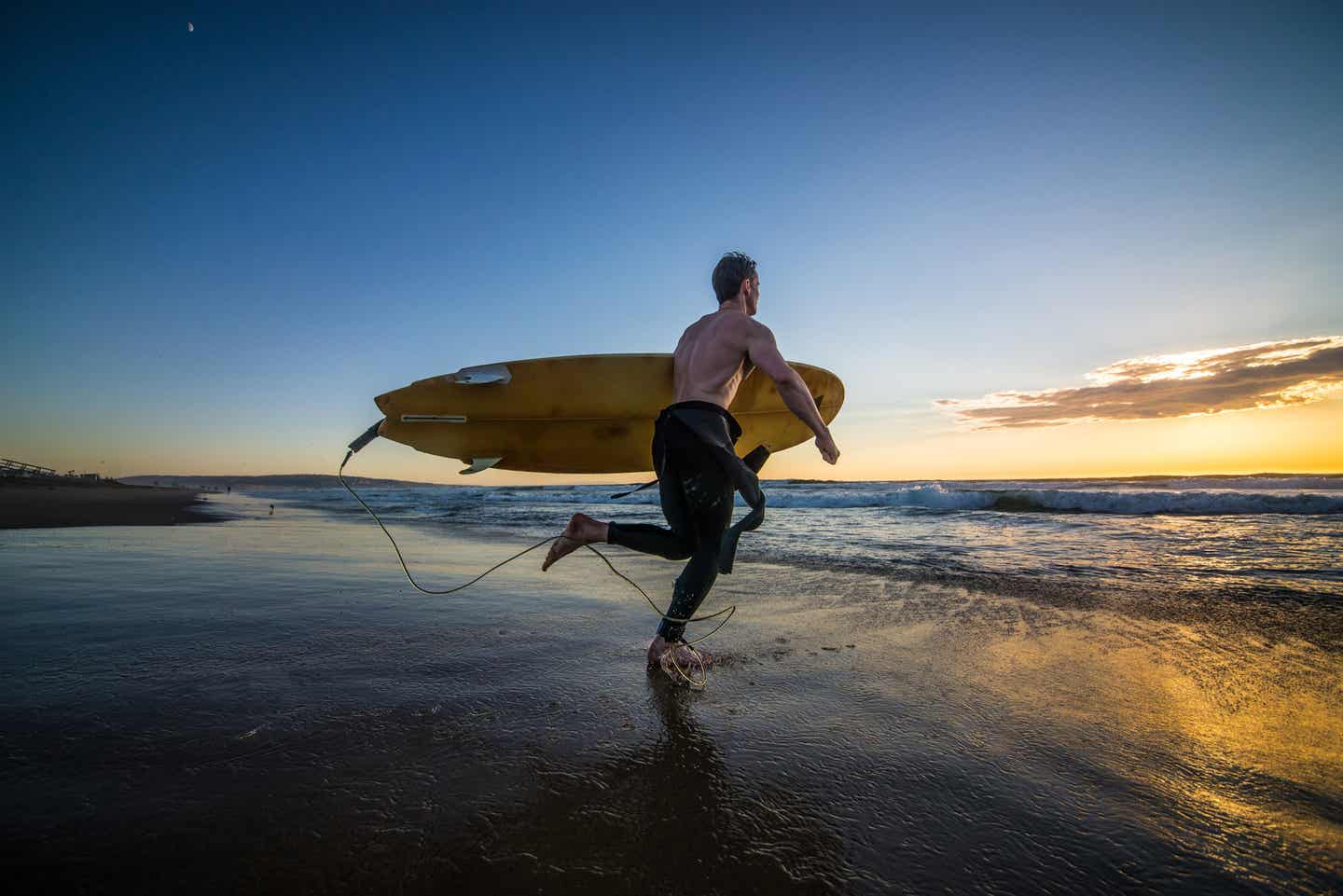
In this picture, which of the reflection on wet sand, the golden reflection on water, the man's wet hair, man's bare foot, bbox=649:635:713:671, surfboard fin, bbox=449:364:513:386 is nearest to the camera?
the reflection on wet sand

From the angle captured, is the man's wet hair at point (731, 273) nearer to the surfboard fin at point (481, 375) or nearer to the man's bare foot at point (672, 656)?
the surfboard fin at point (481, 375)

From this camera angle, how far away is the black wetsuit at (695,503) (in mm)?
2455

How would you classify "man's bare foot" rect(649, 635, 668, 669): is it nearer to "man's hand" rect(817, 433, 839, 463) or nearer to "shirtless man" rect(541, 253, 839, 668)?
"shirtless man" rect(541, 253, 839, 668)

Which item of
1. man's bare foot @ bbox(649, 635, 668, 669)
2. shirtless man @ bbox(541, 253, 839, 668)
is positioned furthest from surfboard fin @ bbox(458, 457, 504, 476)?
man's bare foot @ bbox(649, 635, 668, 669)

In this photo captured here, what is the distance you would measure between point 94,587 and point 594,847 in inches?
167

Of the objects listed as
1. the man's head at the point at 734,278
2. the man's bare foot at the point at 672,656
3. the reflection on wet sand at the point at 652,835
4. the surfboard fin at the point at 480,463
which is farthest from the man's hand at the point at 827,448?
the surfboard fin at the point at 480,463

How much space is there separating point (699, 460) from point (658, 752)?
1.24 meters

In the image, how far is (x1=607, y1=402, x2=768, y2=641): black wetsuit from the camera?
2.46 metres

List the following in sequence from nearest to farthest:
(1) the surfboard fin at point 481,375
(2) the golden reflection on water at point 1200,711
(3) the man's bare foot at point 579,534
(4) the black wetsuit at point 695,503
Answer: (2) the golden reflection on water at point 1200,711, (4) the black wetsuit at point 695,503, (3) the man's bare foot at point 579,534, (1) the surfboard fin at point 481,375

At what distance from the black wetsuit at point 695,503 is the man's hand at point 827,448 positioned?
1.08 ft

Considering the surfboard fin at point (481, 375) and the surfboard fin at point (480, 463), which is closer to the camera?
the surfboard fin at point (481, 375)

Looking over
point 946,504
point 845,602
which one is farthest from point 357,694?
point 946,504

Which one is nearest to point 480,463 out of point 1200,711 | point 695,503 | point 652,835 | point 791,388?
point 695,503

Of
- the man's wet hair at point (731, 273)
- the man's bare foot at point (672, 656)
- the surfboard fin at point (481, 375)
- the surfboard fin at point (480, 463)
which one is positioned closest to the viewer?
the man's bare foot at point (672, 656)
